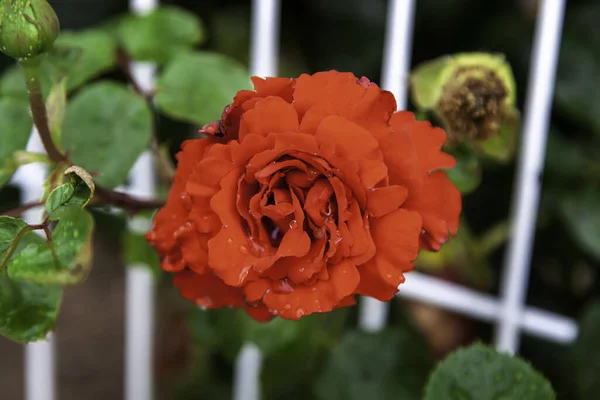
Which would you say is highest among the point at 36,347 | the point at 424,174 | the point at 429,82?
the point at 429,82

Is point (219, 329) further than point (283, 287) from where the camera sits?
Yes

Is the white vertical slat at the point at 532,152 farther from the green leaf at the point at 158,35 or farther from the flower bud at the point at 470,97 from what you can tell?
the green leaf at the point at 158,35

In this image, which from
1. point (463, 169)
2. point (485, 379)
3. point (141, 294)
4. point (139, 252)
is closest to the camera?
point (485, 379)

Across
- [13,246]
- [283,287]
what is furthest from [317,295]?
→ [13,246]

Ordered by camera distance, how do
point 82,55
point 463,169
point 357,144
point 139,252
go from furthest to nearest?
point 139,252 < point 82,55 < point 463,169 < point 357,144

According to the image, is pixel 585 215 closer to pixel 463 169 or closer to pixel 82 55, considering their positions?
pixel 463 169

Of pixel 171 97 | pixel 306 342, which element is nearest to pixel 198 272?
pixel 171 97

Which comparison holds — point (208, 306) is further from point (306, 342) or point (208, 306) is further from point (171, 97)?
point (306, 342)

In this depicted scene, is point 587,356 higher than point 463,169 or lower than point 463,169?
lower
